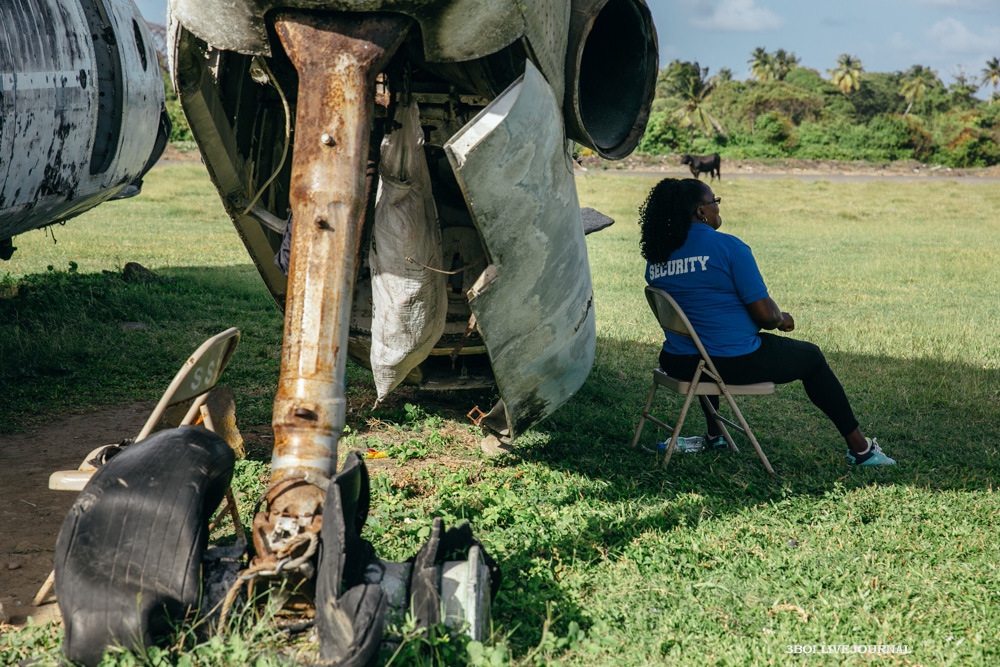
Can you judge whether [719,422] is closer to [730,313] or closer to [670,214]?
[730,313]

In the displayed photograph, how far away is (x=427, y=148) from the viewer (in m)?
5.43

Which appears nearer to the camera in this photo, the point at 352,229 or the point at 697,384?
the point at 352,229

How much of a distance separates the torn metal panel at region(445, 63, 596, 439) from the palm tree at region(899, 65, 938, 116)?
81.1m

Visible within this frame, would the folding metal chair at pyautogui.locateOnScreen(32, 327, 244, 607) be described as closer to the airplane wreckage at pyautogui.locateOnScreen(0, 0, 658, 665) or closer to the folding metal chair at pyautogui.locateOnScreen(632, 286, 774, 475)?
the airplane wreckage at pyautogui.locateOnScreen(0, 0, 658, 665)

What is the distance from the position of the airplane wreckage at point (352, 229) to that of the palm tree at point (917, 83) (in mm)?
80867

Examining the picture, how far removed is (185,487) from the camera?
311 cm

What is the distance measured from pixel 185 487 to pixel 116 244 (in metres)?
14.5

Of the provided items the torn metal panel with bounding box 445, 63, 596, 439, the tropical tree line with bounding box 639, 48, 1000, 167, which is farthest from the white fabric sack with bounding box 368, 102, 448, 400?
the tropical tree line with bounding box 639, 48, 1000, 167

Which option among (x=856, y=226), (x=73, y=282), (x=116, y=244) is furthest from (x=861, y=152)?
(x=73, y=282)

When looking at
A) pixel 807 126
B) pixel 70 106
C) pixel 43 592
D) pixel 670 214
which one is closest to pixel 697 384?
pixel 670 214

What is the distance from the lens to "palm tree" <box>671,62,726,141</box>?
189 ft

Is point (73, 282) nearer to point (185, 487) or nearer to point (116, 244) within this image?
point (116, 244)

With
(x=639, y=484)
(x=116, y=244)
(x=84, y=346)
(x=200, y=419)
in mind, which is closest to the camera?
(x=200, y=419)

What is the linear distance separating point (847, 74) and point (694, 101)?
1327 inches
